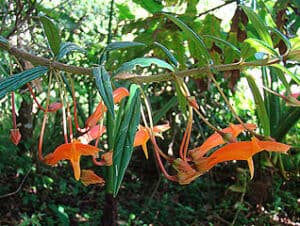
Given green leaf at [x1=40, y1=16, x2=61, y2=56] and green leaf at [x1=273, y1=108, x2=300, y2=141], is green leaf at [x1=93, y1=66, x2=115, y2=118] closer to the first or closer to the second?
green leaf at [x1=40, y1=16, x2=61, y2=56]

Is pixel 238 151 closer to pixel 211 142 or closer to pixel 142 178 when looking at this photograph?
pixel 211 142

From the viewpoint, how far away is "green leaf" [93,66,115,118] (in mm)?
450

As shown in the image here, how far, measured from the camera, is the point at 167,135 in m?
2.62

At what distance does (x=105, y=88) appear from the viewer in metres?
0.46

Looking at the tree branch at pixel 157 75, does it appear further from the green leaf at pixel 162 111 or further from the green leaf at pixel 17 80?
the green leaf at pixel 162 111

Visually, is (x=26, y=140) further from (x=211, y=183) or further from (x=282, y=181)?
(x=282, y=181)

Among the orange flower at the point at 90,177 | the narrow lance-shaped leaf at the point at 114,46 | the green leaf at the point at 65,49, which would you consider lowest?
the orange flower at the point at 90,177

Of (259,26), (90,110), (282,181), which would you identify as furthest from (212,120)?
(259,26)

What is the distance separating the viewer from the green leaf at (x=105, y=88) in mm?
450

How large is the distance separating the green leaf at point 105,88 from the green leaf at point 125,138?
A: 0.19ft

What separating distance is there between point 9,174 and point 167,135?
925 millimetres

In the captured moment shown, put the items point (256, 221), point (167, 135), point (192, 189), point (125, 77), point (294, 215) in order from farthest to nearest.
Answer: point (167, 135) → point (192, 189) → point (294, 215) → point (256, 221) → point (125, 77)

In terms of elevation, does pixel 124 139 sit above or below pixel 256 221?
above

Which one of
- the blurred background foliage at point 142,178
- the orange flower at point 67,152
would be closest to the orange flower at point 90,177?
the orange flower at point 67,152
